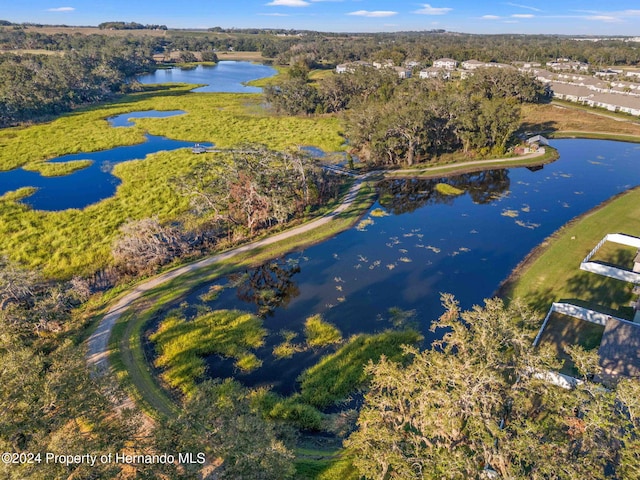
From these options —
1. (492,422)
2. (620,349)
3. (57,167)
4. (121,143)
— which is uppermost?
(121,143)

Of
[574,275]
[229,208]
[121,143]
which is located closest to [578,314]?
[574,275]

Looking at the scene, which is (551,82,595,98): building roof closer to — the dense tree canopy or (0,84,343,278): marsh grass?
(0,84,343,278): marsh grass

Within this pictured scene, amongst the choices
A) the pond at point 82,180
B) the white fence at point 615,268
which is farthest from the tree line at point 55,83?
the white fence at point 615,268

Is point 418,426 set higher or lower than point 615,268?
higher

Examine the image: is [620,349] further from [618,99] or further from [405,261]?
[618,99]

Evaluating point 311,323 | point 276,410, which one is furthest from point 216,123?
point 276,410

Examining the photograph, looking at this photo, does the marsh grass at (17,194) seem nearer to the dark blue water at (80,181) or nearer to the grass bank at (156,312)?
the dark blue water at (80,181)

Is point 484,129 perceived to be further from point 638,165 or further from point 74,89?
point 74,89
